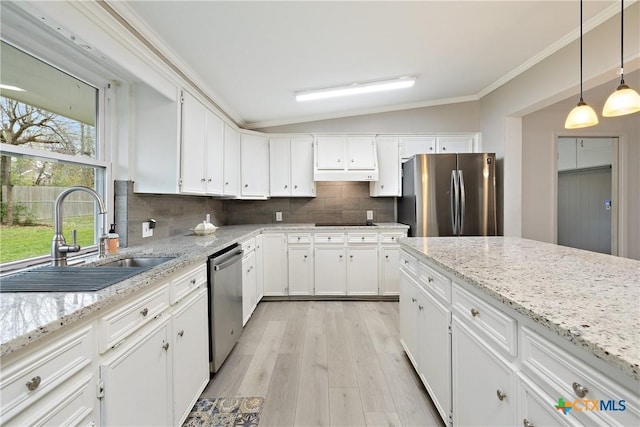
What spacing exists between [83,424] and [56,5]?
5.91ft

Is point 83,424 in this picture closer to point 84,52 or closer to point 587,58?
point 84,52

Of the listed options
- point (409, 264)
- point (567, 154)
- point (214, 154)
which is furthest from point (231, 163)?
point (567, 154)

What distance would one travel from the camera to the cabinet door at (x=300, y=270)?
11.9 ft

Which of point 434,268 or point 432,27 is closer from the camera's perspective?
point 434,268

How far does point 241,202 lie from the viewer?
4262 millimetres

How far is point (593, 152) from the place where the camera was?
4.60 metres

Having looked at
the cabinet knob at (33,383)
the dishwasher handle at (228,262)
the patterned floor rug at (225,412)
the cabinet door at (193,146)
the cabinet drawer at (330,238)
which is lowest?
the patterned floor rug at (225,412)

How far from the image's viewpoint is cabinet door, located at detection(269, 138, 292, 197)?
3.98 m

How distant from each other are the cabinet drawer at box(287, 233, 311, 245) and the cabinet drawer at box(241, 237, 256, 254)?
55 cm

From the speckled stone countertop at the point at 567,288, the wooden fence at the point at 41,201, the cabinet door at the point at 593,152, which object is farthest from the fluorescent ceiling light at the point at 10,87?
the cabinet door at the point at 593,152

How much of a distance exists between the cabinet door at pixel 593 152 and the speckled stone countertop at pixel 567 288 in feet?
13.5

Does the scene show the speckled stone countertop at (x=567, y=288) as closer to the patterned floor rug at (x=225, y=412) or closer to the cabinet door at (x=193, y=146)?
the patterned floor rug at (x=225, y=412)

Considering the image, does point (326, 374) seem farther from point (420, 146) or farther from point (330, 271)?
point (420, 146)

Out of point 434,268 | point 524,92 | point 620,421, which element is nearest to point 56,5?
point 434,268
